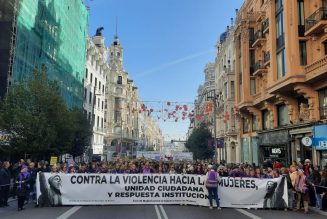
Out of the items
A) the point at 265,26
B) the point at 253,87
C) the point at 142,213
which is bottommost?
the point at 142,213

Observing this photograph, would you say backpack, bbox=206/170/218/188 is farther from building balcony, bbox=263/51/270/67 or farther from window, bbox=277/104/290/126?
building balcony, bbox=263/51/270/67

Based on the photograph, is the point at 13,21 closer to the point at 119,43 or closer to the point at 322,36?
the point at 322,36

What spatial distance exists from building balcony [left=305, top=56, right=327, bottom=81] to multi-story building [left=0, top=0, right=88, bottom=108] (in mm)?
20982

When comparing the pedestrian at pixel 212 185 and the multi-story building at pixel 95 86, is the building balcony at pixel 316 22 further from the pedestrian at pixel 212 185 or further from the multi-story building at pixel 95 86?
the multi-story building at pixel 95 86

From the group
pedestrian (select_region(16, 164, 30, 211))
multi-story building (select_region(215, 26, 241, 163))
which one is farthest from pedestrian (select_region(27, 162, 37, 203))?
multi-story building (select_region(215, 26, 241, 163))

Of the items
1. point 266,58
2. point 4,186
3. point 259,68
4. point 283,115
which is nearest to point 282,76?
point 283,115

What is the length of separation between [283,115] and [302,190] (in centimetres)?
1532

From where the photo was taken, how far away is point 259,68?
32.4m

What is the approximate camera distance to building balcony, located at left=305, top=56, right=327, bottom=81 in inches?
808

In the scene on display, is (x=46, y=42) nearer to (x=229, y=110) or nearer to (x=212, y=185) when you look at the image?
(x=229, y=110)

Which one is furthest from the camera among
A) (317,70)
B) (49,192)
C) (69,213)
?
(317,70)

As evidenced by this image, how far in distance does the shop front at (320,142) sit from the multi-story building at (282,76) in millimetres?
105

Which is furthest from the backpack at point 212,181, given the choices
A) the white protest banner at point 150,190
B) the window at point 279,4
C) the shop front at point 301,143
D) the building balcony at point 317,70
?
the window at point 279,4

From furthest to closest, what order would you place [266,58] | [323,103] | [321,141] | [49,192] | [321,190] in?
[266,58] < [323,103] < [321,141] < [321,190] < [49,192]
